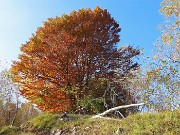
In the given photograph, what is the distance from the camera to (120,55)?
25.8 meters

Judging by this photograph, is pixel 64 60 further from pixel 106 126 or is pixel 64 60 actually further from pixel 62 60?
pixel 106 126

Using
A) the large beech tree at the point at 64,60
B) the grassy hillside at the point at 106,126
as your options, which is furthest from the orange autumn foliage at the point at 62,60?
the grassy hillside at the point at 106,126

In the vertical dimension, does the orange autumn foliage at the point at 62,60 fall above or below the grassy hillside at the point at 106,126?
above

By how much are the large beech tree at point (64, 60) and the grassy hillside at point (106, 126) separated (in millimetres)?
6166

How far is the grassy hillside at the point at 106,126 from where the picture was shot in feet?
34.2

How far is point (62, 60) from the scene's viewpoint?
2355cm

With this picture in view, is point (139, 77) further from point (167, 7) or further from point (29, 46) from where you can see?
point (29, 46)

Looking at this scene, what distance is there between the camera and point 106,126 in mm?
12734

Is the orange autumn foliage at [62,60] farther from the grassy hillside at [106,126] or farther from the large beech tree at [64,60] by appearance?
the grassy hillside at [106,126]

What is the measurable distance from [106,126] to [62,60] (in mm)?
11537

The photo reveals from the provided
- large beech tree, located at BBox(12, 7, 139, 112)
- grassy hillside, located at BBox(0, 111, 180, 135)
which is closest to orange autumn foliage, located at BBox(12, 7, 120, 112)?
large beech tree, located at BBox(12, 7, 139, 112)

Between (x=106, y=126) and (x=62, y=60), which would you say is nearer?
(x=106, y=126)

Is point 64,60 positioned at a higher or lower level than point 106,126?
higher

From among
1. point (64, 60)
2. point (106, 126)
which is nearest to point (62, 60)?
point (64, 60)
